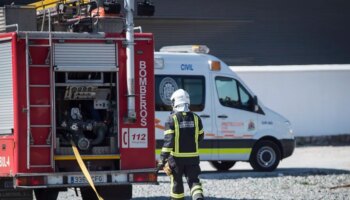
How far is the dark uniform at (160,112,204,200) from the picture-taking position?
1230 centimetres

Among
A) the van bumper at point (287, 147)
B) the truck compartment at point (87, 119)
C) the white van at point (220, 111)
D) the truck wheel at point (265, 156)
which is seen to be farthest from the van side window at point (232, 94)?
the truck compartment at point (87, 119)

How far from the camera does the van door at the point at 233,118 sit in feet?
65.4

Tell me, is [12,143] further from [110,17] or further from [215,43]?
[215,43]

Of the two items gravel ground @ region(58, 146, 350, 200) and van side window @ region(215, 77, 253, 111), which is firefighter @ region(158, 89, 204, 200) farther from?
van side window @ region(215, 77, 253, 111)

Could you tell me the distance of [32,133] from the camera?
12641mm

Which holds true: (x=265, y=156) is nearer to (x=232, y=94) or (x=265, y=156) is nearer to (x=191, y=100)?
(x=232, y=94)

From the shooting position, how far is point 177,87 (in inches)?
768

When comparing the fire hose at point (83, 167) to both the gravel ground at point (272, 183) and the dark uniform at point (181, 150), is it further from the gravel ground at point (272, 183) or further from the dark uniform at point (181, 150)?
the gravel ground at point (272, 183)

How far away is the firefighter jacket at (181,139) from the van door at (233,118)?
7.43 meters

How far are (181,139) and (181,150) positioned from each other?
15 centimetres

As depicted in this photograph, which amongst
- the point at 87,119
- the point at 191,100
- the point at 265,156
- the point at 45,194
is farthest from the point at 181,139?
the point at 265,156

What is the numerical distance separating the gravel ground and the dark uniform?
11.7ft

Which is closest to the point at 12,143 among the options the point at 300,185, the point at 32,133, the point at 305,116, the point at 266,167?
the point at 32,133

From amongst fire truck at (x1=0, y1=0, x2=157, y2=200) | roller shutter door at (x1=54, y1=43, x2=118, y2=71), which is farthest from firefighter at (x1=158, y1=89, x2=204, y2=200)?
roller shutter door at (x1=54, y1=43, x2=118, y2=71)
